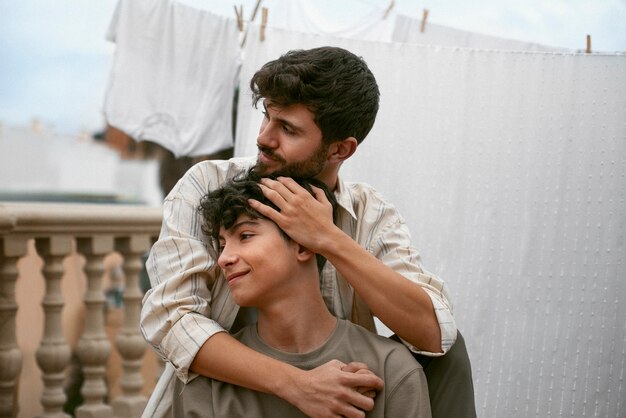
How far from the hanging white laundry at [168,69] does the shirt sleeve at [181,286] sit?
260cm

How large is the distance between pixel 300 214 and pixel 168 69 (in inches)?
114

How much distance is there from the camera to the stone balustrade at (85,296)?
2404mm

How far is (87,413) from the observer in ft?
8.73

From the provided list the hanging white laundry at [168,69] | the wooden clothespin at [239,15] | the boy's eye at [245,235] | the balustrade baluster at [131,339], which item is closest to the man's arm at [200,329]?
the boy's eye at [245,235]

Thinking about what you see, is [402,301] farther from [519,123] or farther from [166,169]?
[166,169]

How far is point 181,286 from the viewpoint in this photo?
1.55 m

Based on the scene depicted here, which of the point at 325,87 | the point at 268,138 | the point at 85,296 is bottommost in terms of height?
the point at 85,296

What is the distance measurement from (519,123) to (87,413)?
171cm

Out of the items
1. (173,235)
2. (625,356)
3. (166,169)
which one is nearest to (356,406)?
(173,235)

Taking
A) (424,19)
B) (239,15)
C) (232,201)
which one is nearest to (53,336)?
(232,201)

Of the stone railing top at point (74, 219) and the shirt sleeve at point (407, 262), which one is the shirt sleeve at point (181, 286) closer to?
the shirt sleeve at point (407, 262)

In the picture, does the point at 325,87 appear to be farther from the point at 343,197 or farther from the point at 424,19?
the point at 424,19

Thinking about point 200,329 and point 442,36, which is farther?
point 442,36

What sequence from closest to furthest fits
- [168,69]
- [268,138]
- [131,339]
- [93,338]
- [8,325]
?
1. [268,138]
2. [8,325]
3. [93,338]
4. [131,339]
5. [168,69]
